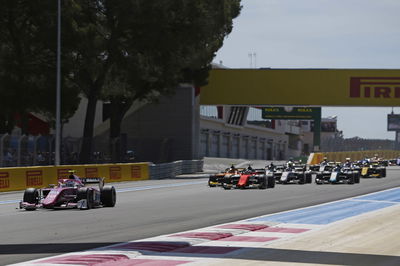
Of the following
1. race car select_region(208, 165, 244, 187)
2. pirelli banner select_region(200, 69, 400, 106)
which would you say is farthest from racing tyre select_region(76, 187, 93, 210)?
pirelli banner select_region(200, 69, 400, 106)

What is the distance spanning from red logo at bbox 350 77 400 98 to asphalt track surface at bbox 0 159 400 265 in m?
26.4

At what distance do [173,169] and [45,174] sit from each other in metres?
15.0

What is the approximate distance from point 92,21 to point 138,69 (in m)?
3.82

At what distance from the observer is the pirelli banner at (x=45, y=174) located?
2706 cm

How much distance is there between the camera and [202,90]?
180ft

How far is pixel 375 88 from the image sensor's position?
Result: 52969 millimetres

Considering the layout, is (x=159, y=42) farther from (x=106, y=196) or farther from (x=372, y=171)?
(x=106, y=196)

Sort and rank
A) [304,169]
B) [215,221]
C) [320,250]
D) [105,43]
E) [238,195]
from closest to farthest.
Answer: [320,250] < [215,221] < [238,195] < [304,169] < [105,43]

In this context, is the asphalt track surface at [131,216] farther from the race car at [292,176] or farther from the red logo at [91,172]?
the race car at [292,176]

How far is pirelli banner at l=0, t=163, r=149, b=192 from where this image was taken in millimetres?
27062

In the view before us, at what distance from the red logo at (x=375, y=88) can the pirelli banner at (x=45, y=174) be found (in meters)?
22.4

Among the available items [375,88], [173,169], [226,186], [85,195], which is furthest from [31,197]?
[375,88]

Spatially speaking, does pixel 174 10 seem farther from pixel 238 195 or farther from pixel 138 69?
pixel 238 195

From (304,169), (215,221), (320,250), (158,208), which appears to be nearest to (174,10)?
(304,169)
